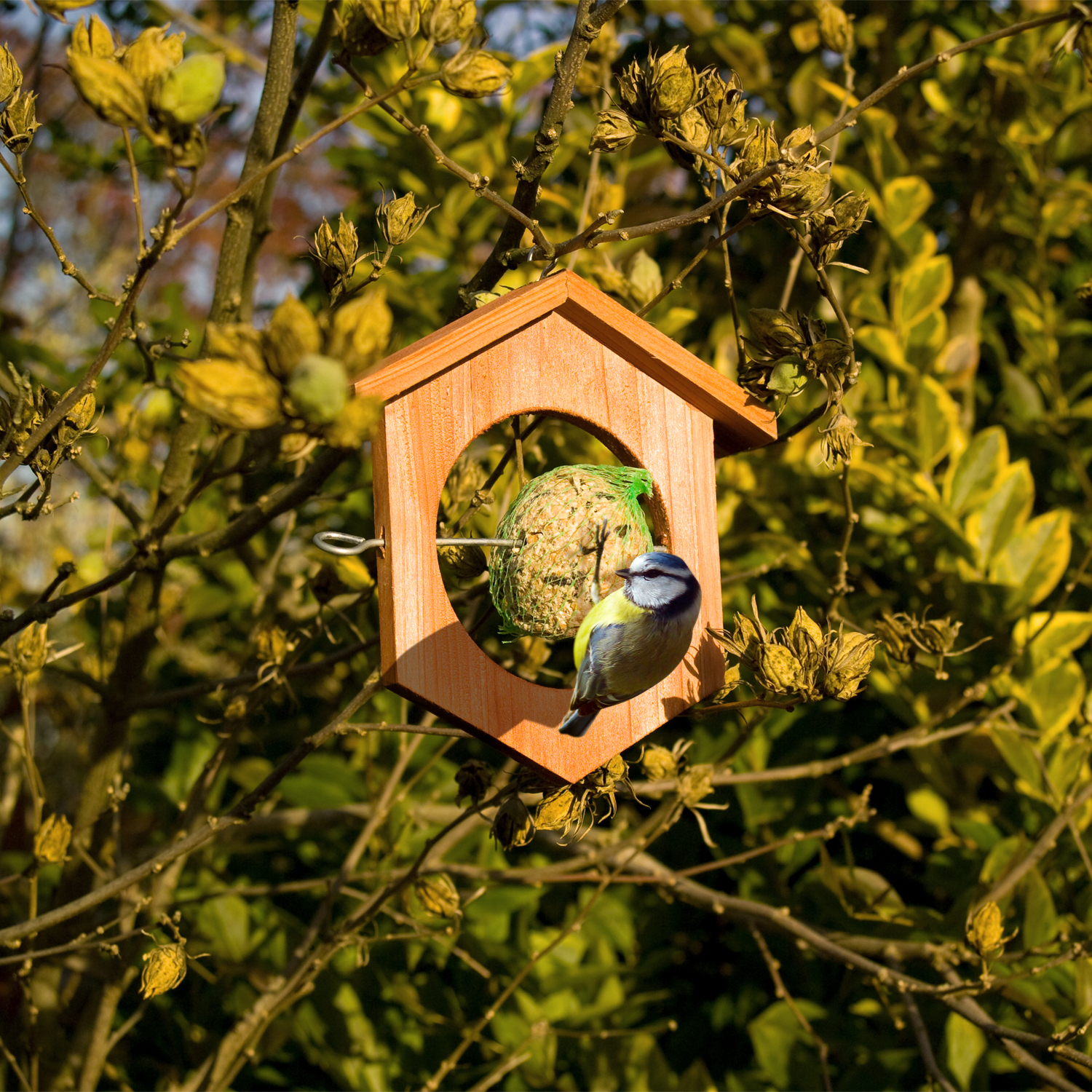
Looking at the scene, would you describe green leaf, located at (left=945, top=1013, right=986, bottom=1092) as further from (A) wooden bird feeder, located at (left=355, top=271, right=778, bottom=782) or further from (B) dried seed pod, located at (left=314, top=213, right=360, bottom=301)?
(B) dried seed pod, located at (left=314, top=213, right=360, bottom=301)

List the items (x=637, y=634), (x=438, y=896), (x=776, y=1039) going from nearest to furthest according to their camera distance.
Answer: (x=637, y=634) < (x=438, y=896) < (x=776, y=1039)

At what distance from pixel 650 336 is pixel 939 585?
1081mm

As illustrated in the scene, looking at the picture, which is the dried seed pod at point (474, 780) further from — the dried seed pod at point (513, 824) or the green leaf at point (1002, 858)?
the green leaf at point (1002, 858)

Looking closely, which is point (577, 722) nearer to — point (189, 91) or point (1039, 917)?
point (189, 91)

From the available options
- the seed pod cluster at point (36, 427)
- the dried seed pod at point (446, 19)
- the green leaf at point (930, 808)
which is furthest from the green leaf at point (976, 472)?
the seed pod cluster at point (36, 427)

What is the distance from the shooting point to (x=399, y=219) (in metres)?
1.05

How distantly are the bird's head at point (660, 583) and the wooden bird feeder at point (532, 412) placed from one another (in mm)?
190

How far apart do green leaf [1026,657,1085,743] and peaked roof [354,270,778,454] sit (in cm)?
75

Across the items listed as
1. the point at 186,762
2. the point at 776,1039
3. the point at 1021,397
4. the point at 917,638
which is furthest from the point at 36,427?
the point at 1021,397

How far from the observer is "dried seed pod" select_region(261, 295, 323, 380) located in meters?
0.61

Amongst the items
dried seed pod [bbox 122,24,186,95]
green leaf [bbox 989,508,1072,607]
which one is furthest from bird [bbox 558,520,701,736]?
green leaf [bbox 989,508,1072,607]

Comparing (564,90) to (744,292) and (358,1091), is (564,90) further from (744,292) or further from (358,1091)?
(358,1091)

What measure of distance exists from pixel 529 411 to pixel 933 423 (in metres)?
0.92

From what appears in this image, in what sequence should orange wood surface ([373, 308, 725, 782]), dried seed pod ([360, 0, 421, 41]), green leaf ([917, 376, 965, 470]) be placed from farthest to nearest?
green leaf ([917, 376, 965, 470]) → orange wood surface ([373, 308, 725, 782]) → dried seed pod ([360, 0, 421, 41])
